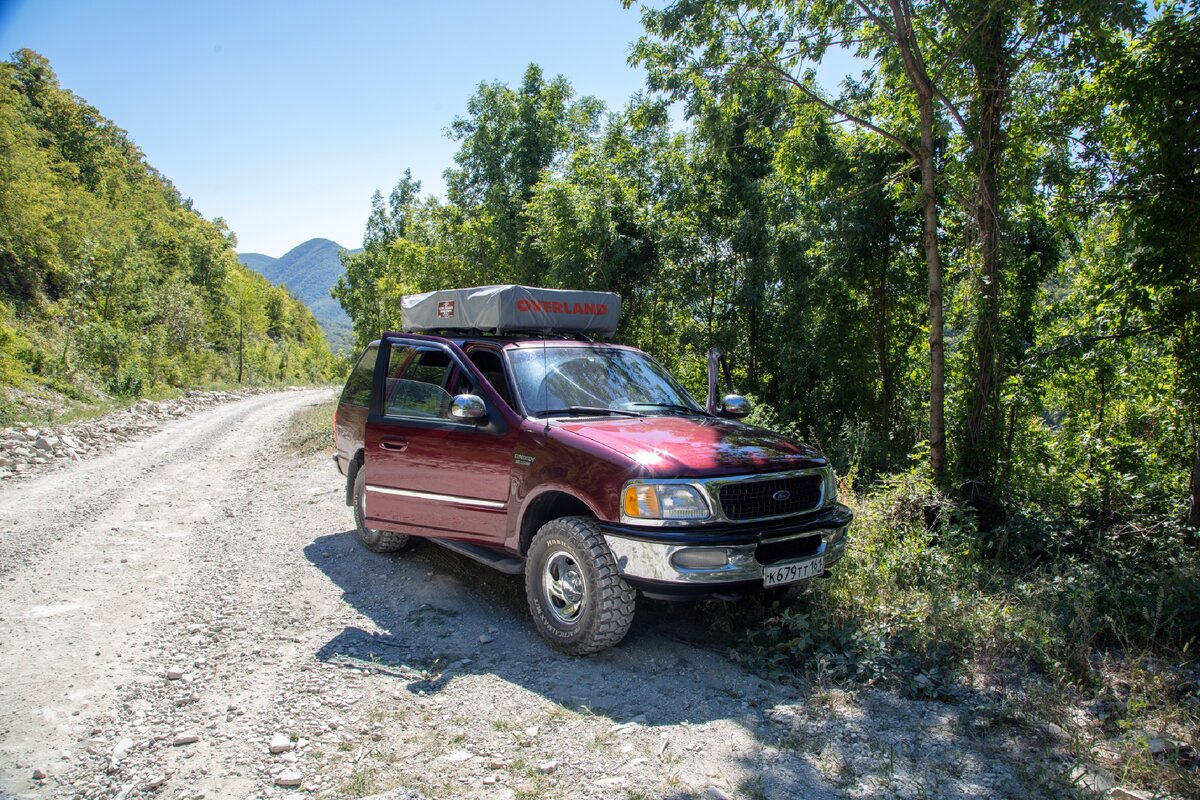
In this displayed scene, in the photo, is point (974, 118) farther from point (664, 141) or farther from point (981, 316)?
point (664, 141)

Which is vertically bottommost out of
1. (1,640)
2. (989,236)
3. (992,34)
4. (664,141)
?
(1,640)

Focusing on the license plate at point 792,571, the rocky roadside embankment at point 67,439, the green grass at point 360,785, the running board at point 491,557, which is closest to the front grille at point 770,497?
the license plate at point 792,571

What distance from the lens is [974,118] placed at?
793 centimetres

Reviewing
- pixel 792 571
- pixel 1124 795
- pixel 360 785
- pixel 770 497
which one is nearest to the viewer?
pixel 1124 795

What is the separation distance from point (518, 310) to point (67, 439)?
12134 millimetres

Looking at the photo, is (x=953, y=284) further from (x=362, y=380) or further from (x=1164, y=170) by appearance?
(x=362, y=380)

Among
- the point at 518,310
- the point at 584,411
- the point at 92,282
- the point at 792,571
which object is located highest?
the point at 92,282

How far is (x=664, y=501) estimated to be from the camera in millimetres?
4051

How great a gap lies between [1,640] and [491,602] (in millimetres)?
3068

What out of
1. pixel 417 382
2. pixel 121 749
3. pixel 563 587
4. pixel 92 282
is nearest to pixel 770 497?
pixel 563 587

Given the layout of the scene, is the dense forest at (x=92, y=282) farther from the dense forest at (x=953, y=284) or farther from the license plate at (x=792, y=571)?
the license plate at (x=792, y=571)

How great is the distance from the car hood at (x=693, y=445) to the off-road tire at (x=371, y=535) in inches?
97.9

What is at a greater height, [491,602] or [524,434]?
[524,434]

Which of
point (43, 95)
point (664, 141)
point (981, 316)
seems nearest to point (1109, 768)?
point (981, 316)
